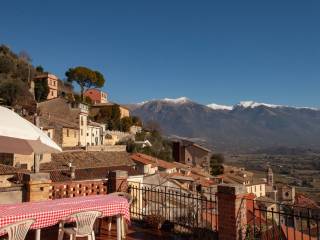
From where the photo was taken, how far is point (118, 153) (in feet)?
132

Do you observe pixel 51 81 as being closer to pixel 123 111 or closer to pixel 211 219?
pixel 123 111

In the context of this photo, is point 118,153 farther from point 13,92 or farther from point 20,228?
point 20,228

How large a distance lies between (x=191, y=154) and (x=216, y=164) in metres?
6.18

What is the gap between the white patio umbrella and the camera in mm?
5557

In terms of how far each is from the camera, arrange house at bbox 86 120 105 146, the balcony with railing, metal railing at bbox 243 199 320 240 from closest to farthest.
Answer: metal railing at bbox 243 199 320 240
the balcony with railing
house at bbox 86 120 105 146

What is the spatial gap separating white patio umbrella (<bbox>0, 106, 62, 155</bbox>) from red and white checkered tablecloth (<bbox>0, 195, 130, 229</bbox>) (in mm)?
1128

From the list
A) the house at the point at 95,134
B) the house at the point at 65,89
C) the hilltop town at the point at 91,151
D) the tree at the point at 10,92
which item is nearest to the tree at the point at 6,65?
the hilltop town at the point at 91,151

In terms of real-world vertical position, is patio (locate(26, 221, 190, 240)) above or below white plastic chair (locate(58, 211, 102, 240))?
below

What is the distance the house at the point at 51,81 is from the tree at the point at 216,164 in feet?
123

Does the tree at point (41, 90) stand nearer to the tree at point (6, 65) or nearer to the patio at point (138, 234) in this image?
the tree at point (6, 65)

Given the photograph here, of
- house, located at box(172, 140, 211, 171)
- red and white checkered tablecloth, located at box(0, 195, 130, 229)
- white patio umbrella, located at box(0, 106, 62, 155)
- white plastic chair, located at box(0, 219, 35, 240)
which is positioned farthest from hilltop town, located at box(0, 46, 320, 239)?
white plastic chair, located at box(0, 219, 35, 240)

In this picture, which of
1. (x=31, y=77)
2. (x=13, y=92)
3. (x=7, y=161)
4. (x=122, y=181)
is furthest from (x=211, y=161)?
(x=122, y=181)

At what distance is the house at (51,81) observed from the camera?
62.9 metres

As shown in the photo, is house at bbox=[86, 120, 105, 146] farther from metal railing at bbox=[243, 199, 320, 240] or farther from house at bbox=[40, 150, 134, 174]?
metal railing at bbox=[243, 199, 320, 240]
